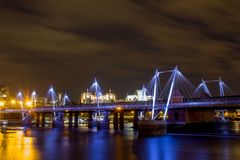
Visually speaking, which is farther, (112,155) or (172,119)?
(172,119)

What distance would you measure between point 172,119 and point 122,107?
24.0 metres

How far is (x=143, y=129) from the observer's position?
75688 millimetres

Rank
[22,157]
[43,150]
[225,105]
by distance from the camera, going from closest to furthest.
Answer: [22,157], [43,150], [225,105]

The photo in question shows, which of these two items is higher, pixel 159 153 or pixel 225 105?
pixel 225 105

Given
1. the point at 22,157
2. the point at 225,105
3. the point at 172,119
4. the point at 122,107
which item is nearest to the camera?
the point at 22,157

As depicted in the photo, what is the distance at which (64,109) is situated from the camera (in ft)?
445

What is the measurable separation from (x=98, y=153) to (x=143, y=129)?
88.4 feet

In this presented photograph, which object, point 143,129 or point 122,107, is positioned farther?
point 122,107

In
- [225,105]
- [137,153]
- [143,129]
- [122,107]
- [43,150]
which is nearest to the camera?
[137,153]

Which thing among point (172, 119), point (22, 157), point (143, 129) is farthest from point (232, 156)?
point (172, 119)

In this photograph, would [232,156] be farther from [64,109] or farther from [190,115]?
[64,109]

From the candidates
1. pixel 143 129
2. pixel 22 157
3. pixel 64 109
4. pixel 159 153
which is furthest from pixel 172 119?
pixel 22 157

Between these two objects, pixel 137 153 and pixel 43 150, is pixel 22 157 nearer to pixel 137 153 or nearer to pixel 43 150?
pixel 43 150

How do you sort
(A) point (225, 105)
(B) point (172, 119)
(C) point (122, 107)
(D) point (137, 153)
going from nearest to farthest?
1. (D) point (137, 153)
2. (A) point (225, 105)
3. (C) point (122, 107)
4. (B) point (172, 119)
